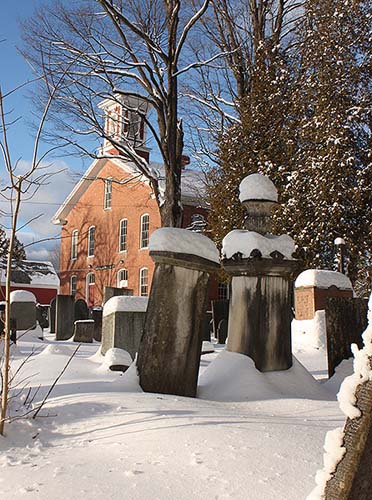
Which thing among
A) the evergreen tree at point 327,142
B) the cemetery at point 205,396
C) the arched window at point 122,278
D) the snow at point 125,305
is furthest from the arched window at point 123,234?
the snow at point 125,305

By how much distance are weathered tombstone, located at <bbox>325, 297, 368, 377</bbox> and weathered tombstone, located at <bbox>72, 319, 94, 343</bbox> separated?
278 inches

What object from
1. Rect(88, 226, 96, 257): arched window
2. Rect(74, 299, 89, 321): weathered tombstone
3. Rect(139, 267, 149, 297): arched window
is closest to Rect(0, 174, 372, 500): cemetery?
Rect(74, 299, 89, 321): weathered tombstone

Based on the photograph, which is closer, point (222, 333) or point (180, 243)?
point (180, 243)

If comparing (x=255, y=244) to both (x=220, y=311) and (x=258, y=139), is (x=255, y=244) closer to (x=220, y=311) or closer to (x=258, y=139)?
(x=220, y=311)

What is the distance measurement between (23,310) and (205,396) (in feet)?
28.0

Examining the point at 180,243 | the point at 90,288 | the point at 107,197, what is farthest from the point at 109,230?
the point at 180,243

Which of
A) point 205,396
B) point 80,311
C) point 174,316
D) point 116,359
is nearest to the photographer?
point 174,316

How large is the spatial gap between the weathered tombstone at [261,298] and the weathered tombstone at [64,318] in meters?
9.03

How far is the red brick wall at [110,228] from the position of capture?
98.6ft

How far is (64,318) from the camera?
14312mm

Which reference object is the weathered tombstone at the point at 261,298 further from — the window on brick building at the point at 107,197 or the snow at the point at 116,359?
the window on brick building at the point at 107,197

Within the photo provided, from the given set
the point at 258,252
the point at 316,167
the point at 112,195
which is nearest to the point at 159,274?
the point at 258,252

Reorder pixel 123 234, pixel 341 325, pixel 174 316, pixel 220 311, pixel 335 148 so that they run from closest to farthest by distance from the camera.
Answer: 1. pixel 174 316
2. pixel 341 325
3. pixel 335 148
4. pixel 220 311
5. pixel 123 234

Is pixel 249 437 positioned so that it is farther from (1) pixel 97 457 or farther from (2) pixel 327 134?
(2) pixel 327 134
